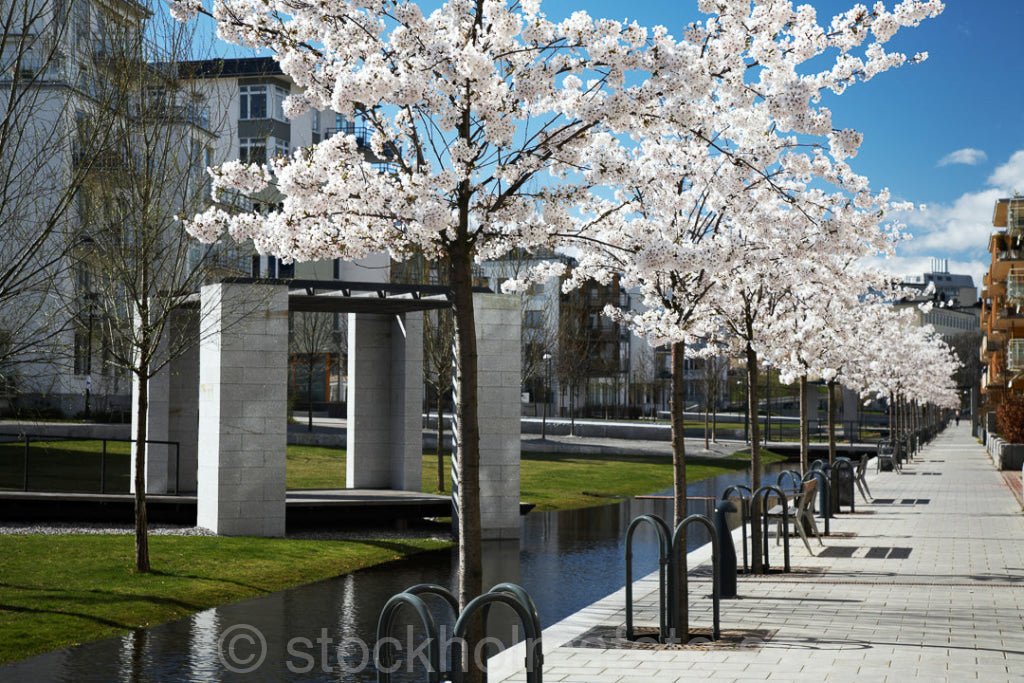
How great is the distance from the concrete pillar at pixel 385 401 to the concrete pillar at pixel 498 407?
3759 millimetres

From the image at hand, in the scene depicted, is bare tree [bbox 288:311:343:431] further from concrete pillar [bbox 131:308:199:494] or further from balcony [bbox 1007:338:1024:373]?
balcony [bbox 1007:338:1024:373]

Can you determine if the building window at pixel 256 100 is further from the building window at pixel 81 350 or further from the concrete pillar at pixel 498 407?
the concrete pillar at pixel 498 407

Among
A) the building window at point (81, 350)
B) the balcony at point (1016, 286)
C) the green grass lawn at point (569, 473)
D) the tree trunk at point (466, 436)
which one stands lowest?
the green grass lawn at point (569, 473)

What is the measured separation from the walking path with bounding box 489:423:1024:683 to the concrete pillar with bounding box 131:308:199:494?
1114 centimetres

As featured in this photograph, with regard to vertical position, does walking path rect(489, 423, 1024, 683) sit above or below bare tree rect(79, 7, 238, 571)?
below

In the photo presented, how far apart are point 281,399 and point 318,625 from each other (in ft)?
22.9

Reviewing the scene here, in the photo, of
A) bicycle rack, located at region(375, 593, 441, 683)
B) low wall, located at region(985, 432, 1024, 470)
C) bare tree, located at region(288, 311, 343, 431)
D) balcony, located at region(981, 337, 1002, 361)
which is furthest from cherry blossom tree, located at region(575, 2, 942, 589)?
balcony, located at region(981, 337, 1002, 361)

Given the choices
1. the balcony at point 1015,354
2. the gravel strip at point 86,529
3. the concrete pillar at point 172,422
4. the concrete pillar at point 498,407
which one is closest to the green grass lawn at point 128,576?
the gravel strip at point 86,529

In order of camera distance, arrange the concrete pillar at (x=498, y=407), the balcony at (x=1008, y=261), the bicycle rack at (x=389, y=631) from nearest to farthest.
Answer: the bicycle rack at (x=389, y=631)
the concrete pillar at (x=498, y=407)
the balcony at (x=1008, y=261)

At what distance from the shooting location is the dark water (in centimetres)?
964

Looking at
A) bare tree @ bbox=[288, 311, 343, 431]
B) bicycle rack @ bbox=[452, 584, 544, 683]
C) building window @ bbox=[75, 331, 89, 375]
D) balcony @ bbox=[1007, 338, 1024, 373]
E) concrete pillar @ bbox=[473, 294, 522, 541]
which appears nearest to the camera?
bicycle rack @ bbox=[452, 584, 544, 683]

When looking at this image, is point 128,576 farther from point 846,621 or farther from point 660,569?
point 846,621

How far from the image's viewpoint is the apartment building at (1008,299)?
57.8 metres

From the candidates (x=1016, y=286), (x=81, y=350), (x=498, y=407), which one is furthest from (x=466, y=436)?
(x=1016, y=286)
